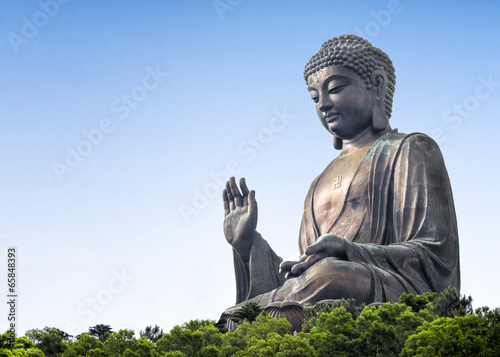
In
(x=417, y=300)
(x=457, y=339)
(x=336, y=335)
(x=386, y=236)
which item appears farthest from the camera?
(x=386, y=236)

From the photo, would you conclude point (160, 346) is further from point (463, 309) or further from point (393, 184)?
point (393, 184)

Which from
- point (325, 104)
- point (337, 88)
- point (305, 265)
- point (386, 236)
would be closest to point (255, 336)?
point (305, 265)

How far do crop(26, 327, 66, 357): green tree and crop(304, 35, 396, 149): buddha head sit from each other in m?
5.58

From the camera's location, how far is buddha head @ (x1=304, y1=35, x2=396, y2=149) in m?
13.9

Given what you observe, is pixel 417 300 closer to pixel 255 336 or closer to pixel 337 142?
pixel 255 336

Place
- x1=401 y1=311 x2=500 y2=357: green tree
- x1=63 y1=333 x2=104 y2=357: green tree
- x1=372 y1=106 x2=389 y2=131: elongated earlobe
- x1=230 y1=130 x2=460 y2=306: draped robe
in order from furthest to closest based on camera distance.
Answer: x1=372 y1=106 x2=389 y2=131: elongated earlobe
x1=230 y1=130 x2=460 y2=306: draped robe
x1=63 y1=333 x2=104 y2=357: green tree
x1=401 y1=311 x2=500 y2=357: green tree

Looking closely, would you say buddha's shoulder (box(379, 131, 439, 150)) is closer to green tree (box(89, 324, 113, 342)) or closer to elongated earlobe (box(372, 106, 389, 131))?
elongated earlobe (box(372, 106, 389, 131))

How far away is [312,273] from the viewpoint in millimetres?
11484

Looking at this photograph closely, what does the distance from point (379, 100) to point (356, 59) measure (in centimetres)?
74

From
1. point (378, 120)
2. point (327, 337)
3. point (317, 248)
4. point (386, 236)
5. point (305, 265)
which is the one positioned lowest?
point (327, 337)

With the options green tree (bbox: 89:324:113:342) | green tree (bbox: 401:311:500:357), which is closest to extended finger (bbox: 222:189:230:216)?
green tree (bbox: 89:324:113:342)

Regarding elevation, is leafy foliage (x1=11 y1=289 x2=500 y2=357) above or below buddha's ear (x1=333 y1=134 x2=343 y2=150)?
below

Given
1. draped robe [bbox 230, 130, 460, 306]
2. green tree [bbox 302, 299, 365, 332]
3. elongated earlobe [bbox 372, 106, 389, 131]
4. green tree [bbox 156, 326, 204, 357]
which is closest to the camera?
green tree [bbox 156, 326, 204, 357]

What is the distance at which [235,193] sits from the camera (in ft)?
45.3
